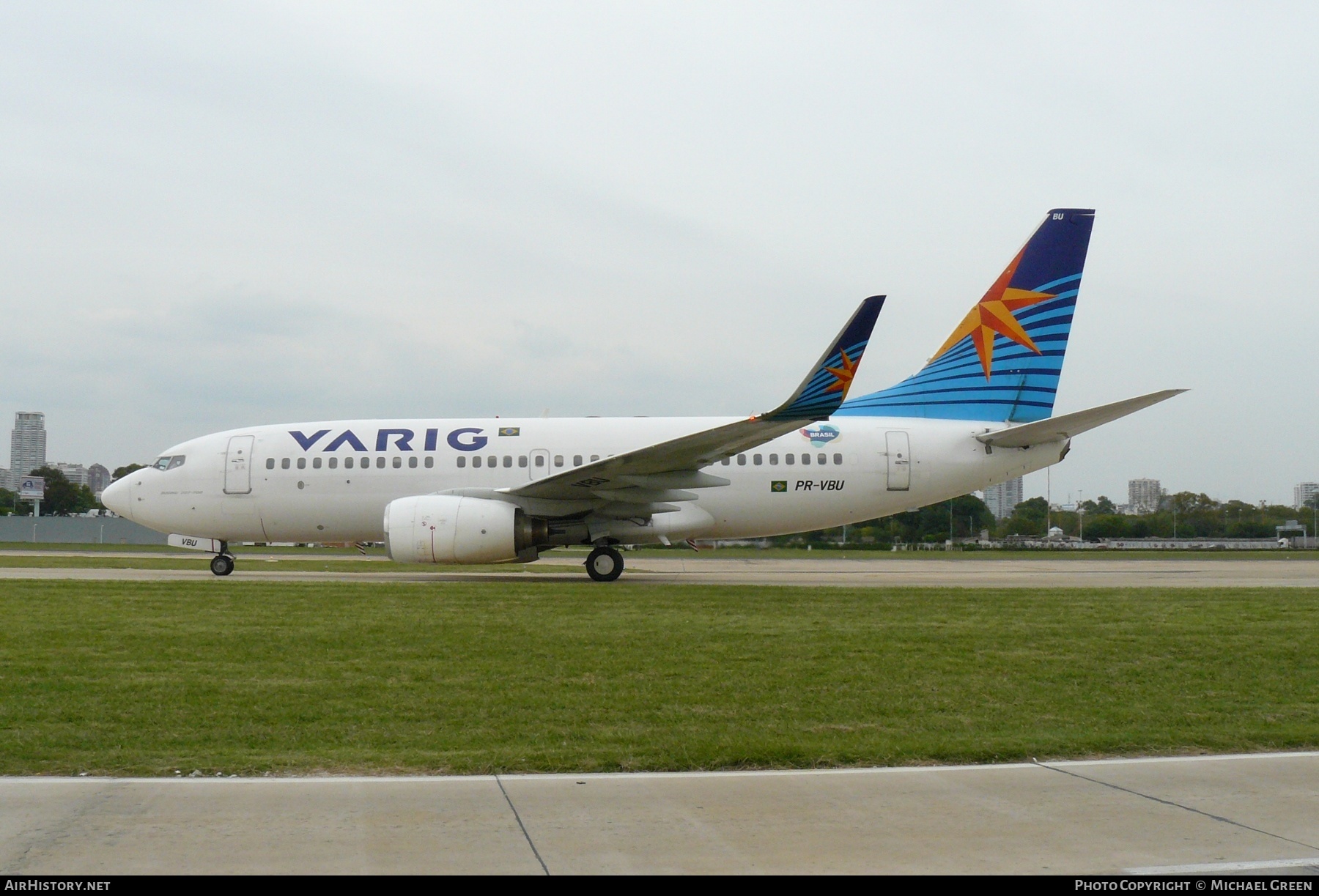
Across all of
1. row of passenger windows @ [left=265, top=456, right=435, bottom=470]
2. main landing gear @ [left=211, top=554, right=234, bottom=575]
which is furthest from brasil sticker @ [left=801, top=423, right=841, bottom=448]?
main landing gear @ [left=211, top=554, right=234, bottom=575]

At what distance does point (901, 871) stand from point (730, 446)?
46.9 feet

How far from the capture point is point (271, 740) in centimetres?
630

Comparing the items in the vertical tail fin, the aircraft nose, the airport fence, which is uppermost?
the vertical tail fin

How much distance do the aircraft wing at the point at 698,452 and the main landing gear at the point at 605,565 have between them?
95 centimetres

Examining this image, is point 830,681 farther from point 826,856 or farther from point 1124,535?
point 1124,535

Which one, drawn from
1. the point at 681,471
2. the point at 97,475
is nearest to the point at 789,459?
the point at 681,471

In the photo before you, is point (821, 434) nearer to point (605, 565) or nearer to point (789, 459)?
point (789, 459)

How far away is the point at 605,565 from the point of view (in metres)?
19.7

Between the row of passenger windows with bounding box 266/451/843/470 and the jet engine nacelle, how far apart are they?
86.7 inches

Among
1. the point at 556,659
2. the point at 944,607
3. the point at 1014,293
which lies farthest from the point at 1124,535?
the point at 556,659

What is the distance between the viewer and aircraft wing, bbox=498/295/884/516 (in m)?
16.5

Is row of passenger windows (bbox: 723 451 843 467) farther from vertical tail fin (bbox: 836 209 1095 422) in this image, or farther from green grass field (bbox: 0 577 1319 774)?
green grass field (bbox: 0 577 1319 774)

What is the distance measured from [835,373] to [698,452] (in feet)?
9.33

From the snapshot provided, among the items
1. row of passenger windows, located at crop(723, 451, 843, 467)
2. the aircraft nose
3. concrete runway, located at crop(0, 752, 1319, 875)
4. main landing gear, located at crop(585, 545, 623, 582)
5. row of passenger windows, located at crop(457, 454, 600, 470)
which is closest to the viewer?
concrete runway, located at crop(0, 752, 1319, 875)
